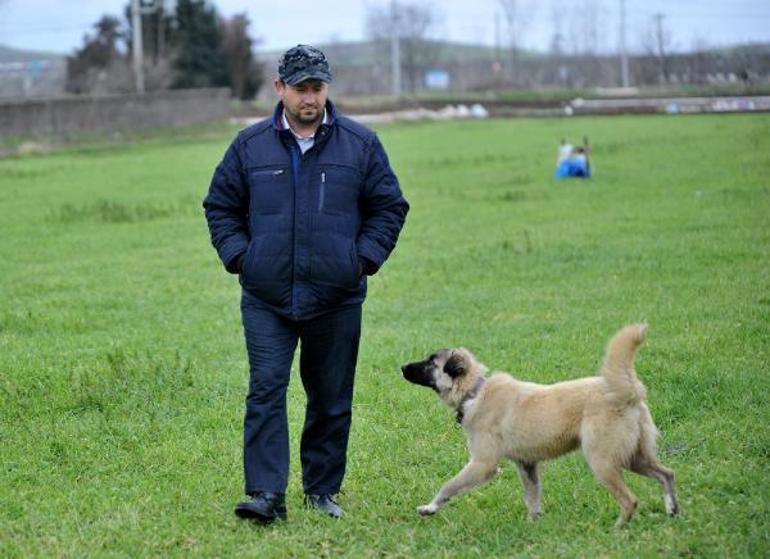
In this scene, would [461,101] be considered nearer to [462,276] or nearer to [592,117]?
[592,117]

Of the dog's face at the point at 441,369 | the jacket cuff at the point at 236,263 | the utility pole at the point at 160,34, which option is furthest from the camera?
the utility pole at the point at 160,34

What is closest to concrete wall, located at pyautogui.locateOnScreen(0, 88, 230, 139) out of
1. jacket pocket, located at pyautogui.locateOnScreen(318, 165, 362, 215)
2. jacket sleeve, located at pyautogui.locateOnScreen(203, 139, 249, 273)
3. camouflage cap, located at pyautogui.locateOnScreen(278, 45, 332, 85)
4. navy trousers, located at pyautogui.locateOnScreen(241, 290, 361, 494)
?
jacket sleeve, located at pyautogui.locateOnScreen(203, 139, 249, 273)

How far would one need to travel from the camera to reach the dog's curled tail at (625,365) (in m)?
5.81

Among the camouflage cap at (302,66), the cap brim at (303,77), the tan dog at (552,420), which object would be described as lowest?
the tan dog at (552,420)

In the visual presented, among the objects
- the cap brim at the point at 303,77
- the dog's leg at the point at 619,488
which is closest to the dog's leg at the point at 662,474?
the dog's leg at the point at 619,488

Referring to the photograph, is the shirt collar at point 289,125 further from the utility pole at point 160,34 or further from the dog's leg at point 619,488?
the utility pole at point 160,34

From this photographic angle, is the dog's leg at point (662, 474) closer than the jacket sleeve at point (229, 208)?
Yes

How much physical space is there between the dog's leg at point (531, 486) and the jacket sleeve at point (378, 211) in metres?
1.32

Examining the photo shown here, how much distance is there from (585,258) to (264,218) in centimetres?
972

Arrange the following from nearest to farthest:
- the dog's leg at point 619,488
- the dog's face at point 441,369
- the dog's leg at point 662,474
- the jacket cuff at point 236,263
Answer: the dog's leg at point 619,488 → the dog's leg at point 662,474 → the jacket cuff at point 236,263 → the dog's face at point 441,369

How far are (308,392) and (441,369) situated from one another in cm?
74

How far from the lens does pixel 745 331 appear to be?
10.4 m

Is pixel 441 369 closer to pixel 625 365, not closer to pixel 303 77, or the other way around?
pixel 625 365

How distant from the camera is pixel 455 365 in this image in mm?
6570
